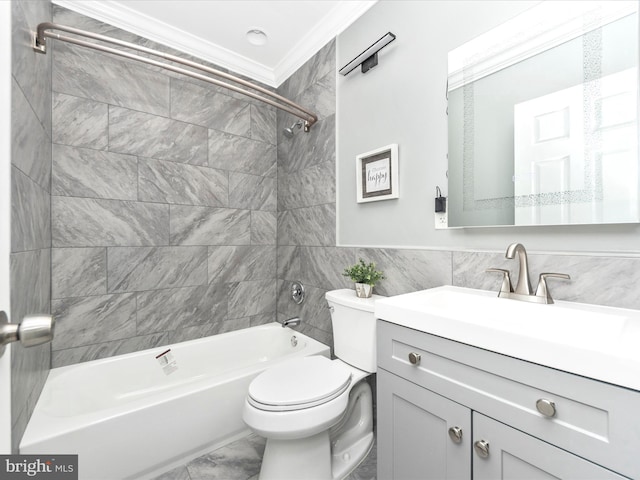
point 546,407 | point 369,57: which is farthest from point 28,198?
point 546,407

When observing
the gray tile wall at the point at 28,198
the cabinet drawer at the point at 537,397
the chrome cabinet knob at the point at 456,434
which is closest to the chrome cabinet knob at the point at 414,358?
the cabinet drawer at the point at 537,397

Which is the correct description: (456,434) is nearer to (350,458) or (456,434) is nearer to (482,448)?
(482,448)

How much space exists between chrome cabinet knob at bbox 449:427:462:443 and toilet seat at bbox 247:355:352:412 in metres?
0.53

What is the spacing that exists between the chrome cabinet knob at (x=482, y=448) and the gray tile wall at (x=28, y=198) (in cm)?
147

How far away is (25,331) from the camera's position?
442 mm

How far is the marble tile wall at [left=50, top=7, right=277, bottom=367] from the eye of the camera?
1.78 meters

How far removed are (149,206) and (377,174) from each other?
154 cm

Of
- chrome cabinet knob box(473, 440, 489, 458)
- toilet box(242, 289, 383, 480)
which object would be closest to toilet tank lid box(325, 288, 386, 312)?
toilet box(242, 289, 383, 480)

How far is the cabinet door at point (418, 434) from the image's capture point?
87cm

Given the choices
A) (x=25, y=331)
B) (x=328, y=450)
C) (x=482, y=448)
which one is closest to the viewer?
(x=25, y=331)

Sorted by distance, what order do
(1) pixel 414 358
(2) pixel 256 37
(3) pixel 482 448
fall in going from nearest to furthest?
1. (3) pixel 482 448
2. (1) pixel 414 358
3. (2) pixel 256 37

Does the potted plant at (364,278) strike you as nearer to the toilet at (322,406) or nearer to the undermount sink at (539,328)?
the toilet at (322,406)

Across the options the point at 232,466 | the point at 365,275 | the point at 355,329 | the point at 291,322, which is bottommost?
the point at 232,466

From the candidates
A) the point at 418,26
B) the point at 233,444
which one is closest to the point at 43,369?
the point at 233,444
